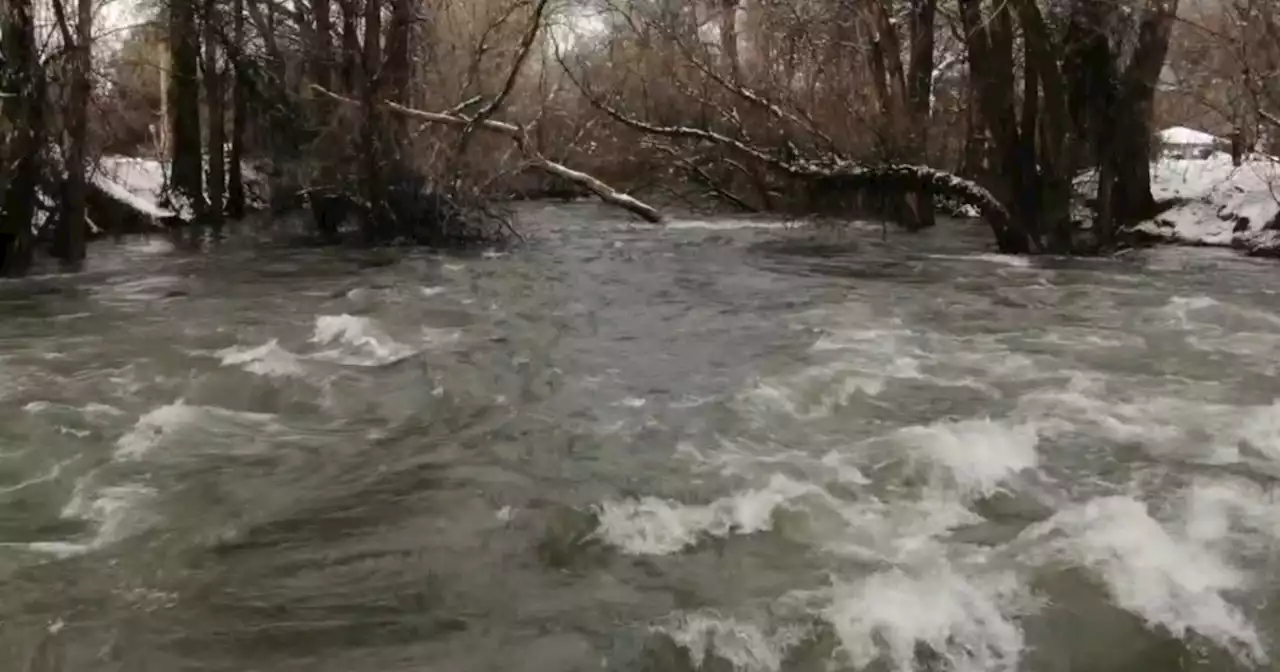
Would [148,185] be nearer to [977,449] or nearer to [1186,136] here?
[977,449]

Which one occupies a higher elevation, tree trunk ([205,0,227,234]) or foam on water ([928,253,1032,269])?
tree trunk ([205,0,227,234])

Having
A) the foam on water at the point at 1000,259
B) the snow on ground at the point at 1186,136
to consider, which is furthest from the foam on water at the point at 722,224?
the snow on ground at the point at 1186,136

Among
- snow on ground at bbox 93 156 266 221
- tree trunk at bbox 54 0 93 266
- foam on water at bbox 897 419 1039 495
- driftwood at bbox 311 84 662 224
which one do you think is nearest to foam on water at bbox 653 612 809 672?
foam on water at bbox 897 419 1039 495

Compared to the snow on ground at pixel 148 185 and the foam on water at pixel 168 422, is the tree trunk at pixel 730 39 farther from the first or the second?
the foam on water at pixel 168 422

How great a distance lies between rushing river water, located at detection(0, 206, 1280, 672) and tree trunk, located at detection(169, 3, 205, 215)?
37.2ft

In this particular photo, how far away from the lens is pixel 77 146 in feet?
48.3

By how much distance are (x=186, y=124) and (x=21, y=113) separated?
389 inches

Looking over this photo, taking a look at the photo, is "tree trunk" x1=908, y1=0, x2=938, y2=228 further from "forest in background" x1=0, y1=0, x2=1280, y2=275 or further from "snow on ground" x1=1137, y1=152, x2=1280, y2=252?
"snow on ground" x1=1137, y1=152, x2=1280, y2=252

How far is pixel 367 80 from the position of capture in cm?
1784

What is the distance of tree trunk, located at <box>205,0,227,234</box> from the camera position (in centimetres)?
2239

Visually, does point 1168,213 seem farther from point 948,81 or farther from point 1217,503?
point 1217,503

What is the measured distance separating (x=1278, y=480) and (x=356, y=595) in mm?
4898

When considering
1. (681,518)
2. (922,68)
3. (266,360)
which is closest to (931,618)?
(681,518)

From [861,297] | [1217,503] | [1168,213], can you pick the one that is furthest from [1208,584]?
[1168,213]
